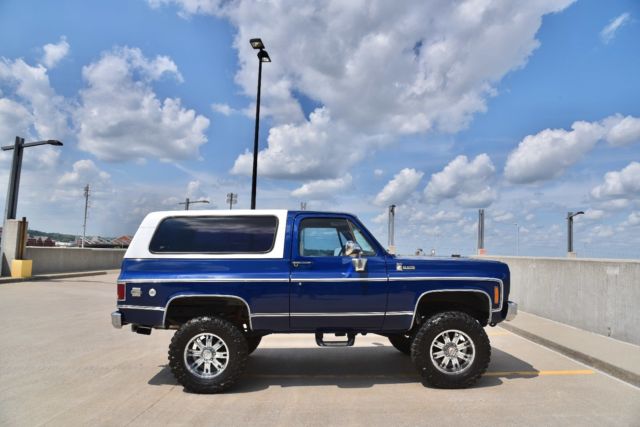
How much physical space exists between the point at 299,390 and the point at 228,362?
912 millimetres

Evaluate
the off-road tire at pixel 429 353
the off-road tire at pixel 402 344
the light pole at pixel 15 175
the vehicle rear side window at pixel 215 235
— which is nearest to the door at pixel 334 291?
the vehicle rear side window at pixel 215 235

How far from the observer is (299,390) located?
5348 mm

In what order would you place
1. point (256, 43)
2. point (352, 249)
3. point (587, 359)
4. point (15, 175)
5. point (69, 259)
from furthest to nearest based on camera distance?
point (69, 259)
point (15, 175)
point (256, 43)
point (587, 359)
point (352, 249)

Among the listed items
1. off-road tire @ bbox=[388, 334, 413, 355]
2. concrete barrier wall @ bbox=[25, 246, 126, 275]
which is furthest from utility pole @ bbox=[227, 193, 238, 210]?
off-road tire @ bbox=[388, 334, 413, 355]

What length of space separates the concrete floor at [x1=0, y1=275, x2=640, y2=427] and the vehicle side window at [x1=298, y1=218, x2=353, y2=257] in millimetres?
1668

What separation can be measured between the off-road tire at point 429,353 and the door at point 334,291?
558mm

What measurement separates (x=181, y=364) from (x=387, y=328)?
2490 millimetres

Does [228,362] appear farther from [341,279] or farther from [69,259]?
[69,259]

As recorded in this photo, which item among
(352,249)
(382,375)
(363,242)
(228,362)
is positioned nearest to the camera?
(228,362)

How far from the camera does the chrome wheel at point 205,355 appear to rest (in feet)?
17.3

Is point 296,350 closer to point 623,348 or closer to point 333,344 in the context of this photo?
point 333,344

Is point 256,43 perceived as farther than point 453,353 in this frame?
Yes

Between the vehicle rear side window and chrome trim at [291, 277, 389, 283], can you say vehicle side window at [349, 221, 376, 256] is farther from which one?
the vehicle rear side window

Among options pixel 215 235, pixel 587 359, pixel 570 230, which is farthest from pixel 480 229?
pixel 215 235
